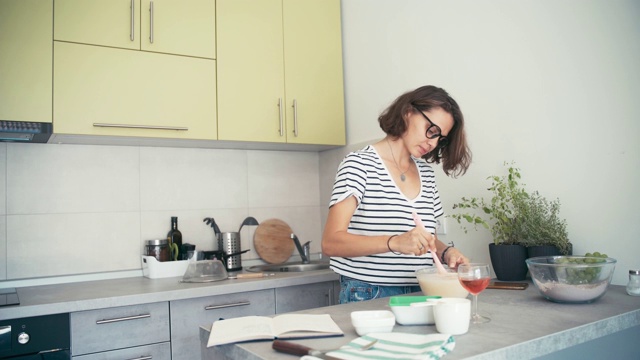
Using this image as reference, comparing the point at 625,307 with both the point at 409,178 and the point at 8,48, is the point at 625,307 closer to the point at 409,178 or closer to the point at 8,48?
the point at 409,178

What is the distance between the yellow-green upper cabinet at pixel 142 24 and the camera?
7.63ft

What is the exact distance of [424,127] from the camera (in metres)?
1.80

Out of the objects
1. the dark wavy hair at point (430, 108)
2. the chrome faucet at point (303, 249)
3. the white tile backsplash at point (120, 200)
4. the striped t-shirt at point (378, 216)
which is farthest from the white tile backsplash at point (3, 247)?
the dark wavy hair at point (430, 108)

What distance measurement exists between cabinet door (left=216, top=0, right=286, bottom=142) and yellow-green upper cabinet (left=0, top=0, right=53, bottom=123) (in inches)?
30.5

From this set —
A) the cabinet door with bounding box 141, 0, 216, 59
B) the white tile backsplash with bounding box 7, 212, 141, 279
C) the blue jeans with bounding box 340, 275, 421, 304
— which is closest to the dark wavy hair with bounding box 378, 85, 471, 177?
the blue jeans with bounding box 340, 275, 421, 304

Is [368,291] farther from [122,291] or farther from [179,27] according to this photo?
[179,27]

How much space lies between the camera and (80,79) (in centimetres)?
233

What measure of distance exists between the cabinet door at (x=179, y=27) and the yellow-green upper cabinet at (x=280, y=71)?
2.7 inches

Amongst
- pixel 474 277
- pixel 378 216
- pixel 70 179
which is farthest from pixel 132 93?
pixel 474 277

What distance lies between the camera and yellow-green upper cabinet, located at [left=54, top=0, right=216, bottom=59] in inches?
91.6

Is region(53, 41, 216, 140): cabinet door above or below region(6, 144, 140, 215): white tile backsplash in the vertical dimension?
above

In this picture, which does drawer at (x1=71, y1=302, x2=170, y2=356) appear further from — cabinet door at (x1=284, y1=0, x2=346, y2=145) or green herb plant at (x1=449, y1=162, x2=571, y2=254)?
green herb plant at (x1=449, y1=162, x2=571, y2=254)

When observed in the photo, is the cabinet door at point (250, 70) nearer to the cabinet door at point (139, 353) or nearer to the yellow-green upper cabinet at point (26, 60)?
the yellow-green upper cabinet at point (26, 60)

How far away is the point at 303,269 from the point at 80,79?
1484mm
